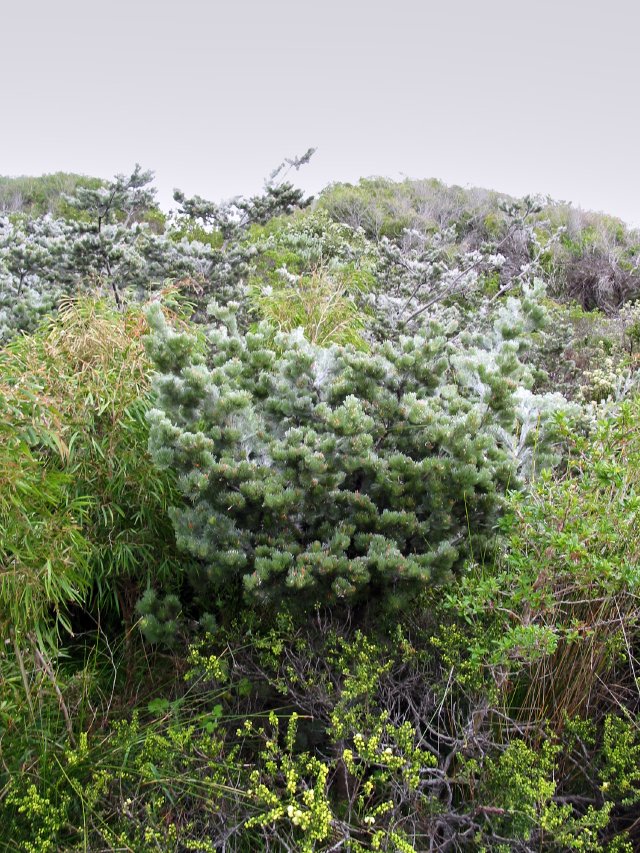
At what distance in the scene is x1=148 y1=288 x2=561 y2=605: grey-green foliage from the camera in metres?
2.67

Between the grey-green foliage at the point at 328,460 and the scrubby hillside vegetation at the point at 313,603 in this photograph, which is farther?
the grey-green foliage at the point at 328,460

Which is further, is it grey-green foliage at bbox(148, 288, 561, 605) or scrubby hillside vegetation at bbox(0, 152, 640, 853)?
grey-green foliage at bbox(148, 288, 561, 605)

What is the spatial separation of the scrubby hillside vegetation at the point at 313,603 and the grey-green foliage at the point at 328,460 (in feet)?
0.04

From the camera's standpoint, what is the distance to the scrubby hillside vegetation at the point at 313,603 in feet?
7.32

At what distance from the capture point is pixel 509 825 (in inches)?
88.4

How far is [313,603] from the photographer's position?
283 cm

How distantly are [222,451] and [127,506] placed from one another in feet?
3.15

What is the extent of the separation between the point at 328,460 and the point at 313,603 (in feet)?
2.01

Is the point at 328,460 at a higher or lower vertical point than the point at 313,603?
higher

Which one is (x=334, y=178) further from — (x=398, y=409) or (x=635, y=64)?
(x=398, y=409)

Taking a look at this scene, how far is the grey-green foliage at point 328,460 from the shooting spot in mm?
2674

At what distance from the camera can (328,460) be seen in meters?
2.76

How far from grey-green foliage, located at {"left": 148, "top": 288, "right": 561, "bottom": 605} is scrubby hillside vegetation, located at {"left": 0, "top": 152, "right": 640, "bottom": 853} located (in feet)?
0.04

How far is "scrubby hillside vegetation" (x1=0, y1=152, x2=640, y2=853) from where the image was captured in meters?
2.23
